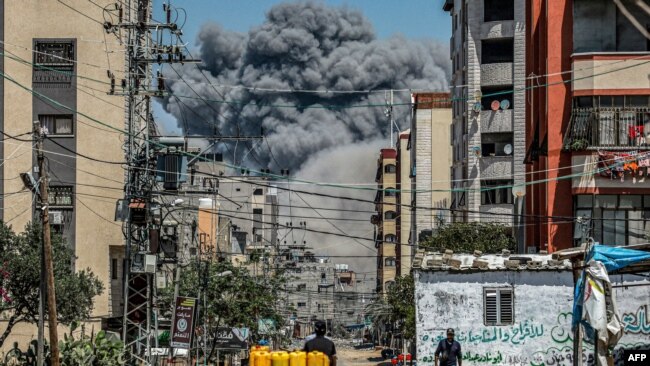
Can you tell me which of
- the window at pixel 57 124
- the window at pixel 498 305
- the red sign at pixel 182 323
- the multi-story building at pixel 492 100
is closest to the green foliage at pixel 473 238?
the multi-story building at pixel 492 100

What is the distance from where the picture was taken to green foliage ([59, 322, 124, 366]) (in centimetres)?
3550

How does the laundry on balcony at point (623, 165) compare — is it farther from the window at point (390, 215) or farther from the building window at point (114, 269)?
the window at point (390, 215)

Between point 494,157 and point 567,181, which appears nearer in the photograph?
point 567,181

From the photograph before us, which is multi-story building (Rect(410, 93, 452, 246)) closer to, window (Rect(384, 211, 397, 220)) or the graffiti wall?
window (Rect(384, 211, 397, 220))

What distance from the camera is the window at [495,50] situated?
75.9 metres

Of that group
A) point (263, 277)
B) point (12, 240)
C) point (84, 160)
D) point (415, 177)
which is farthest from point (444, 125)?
point (12, 240)

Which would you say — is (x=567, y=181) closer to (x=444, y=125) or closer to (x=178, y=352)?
(x=178, y=352)

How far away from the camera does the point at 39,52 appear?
62.2 meters

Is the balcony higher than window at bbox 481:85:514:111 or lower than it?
higher

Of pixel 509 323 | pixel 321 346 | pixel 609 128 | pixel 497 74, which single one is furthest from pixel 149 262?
pixel 497 74

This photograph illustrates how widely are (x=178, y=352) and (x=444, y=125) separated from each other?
124 ft

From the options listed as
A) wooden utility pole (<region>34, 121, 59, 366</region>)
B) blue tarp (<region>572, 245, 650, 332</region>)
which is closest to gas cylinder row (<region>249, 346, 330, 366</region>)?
blue tarp (<region>572, 245, 650, 332</region>)

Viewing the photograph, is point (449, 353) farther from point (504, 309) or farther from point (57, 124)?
point (57, 124)

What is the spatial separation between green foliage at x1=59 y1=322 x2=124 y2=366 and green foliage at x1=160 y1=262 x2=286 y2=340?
3481 centimetres
